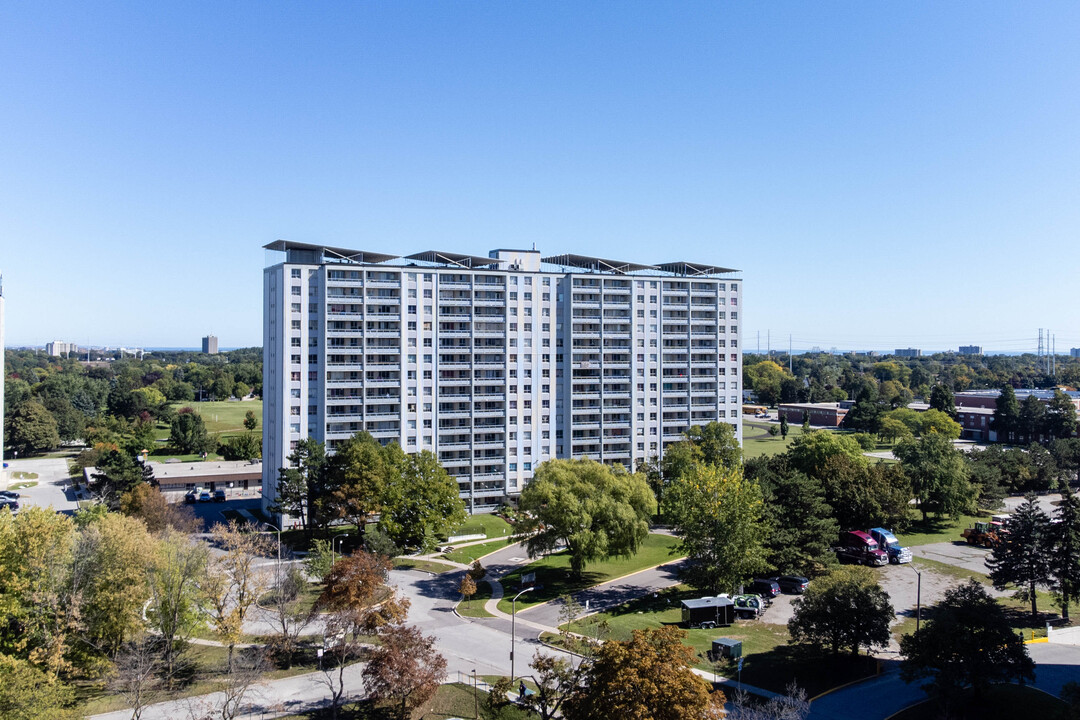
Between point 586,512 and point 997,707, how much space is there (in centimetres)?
2929

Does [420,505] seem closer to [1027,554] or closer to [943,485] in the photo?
[1027,554]

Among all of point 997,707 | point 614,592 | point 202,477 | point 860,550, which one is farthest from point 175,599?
point 202,477

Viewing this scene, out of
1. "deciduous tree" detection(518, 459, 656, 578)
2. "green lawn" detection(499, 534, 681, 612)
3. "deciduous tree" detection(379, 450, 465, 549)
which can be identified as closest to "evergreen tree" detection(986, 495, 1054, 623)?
"green lawn" detection(499, 534, 681, 612)

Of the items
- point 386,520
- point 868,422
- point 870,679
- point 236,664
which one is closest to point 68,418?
point 386,520

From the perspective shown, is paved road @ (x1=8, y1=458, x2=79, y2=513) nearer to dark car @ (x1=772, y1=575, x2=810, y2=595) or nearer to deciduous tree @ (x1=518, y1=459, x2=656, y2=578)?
deciduous tree @ (x1=518, y1=459, x2=656, y2=578)

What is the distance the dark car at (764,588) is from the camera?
55.6 metres

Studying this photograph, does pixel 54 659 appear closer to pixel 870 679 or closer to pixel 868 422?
pixel 870 679

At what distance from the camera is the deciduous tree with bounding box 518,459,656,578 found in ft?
187

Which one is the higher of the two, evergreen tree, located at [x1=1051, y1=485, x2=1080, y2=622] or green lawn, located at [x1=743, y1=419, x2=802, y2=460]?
evergreen tree, located at [x1=1051, y1=485, x2=1080, y2=622]

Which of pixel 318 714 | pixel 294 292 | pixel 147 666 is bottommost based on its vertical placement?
pixel 318 714

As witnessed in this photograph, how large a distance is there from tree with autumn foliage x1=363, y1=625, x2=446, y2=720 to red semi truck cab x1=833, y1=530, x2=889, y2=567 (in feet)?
138

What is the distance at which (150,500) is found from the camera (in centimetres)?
6725

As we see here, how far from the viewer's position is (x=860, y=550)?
210 ft

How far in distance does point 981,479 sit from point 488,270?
63440 millimetres
